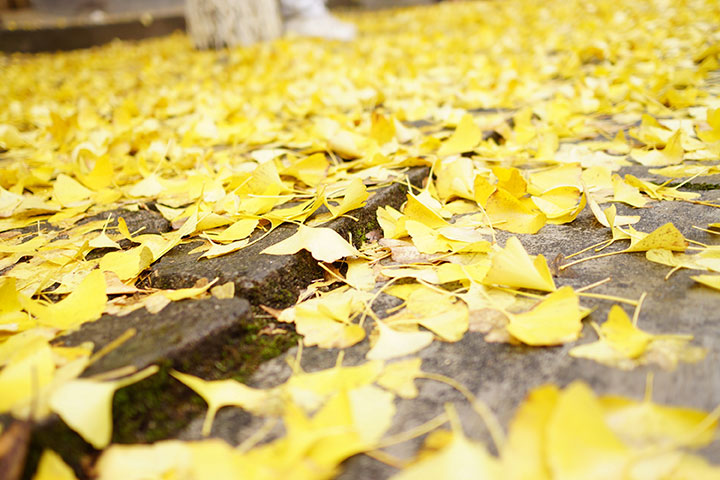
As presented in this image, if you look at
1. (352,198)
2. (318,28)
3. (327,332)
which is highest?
(318,28)

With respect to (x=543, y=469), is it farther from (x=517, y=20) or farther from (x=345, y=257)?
(x=517, y=20)

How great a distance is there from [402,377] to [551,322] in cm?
20

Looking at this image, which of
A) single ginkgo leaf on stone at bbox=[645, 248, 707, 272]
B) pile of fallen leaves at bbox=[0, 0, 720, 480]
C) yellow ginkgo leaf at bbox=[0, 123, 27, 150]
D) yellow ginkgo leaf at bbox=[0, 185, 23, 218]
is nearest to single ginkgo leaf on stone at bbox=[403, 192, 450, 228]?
pile of fallen leaves at bbox=[0, 0, 720, 480]

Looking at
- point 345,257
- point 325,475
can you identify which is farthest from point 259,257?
point 325,475

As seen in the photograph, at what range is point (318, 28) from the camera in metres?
4.84

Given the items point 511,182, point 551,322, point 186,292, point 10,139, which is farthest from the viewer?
point 10,139

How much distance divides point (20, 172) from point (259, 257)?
0.95 m

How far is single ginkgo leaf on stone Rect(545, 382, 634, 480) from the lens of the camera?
42cm

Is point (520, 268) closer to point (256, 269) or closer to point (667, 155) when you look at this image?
point (256, 269)

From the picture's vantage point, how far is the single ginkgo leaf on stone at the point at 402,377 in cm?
60

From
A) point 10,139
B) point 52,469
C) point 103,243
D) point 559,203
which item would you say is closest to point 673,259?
point 559,203

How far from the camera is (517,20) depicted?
4.62 m

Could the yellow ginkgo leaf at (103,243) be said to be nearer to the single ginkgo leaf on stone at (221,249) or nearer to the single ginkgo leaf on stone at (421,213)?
the single ginkgo leaf on stone at (221,249)

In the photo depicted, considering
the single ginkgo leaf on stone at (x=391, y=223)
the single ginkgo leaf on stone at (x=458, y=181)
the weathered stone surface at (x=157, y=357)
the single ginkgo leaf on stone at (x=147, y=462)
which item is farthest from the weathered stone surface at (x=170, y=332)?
the single ginkgo leaf on stone at (x=458, y=181)
